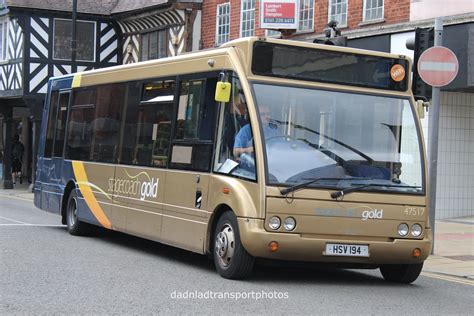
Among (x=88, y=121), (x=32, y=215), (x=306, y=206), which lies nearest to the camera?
(x=306, y=206)

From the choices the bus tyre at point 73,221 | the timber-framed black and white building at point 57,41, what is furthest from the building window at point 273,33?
the bus tyre at point 73,221

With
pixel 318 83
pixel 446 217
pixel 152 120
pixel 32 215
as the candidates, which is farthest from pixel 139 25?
pixel 318 83

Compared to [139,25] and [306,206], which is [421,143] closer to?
[306,206]

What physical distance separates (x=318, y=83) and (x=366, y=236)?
6.13ft

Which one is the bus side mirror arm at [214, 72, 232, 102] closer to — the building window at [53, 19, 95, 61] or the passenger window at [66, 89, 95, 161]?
the passenger window at [66, 89, 95, 161]

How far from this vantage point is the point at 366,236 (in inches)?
357

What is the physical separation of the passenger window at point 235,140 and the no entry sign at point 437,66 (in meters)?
3.81

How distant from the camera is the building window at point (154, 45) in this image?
28.8 m

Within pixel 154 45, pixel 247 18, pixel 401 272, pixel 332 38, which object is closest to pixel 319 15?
pixel 247 18

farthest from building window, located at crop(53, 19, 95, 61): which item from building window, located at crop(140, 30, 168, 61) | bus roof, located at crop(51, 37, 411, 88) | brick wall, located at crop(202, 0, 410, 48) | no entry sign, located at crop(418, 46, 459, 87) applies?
no entry sign, located at crop(418, 46, 459, 87)

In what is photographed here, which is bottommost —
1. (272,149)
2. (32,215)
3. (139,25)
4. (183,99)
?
(32,215)

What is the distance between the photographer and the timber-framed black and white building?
30.4 meters

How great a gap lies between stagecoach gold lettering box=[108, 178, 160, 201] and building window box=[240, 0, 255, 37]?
1300 centimetres

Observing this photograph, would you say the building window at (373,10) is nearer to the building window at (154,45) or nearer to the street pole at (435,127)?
the street pole at (435,127)
